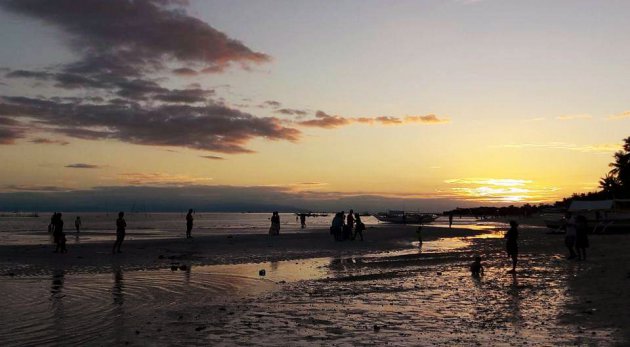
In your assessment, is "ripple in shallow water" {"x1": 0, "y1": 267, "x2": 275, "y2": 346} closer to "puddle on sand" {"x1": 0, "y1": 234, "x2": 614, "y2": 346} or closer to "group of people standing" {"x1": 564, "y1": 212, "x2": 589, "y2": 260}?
"puddle on sand" {"x1": 0, "y1": 234, "x2": 614, "y2": 346}

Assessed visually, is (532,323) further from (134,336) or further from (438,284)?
(134,336)

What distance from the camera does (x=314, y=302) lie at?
15195 millimetres

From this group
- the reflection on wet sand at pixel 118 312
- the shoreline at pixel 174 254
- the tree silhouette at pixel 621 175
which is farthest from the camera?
the tree silhouette at pixel 621 175

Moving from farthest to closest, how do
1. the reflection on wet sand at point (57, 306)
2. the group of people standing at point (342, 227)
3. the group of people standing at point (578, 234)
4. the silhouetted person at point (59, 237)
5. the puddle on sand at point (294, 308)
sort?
the group of people standing at point (342, 227)
the silhouetted person at point (59, 237)
the group of people standing at point (578, 234)
the reflection on wet sand at point (57, 306)
the puddle on sand at point (294, 308)

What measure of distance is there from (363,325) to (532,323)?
3604 mm

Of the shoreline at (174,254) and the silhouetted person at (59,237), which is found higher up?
the silhouetted person at (59,237)

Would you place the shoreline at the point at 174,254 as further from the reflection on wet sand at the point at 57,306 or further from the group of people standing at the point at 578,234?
the group of people standing at the point at 578,234

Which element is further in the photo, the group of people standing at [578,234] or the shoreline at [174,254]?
the shoreline at [174,254]

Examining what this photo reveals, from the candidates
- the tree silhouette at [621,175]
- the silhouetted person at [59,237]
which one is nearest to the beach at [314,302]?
the silhouetted person at [59,237]

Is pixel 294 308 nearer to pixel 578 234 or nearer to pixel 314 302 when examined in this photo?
pixel 314 302

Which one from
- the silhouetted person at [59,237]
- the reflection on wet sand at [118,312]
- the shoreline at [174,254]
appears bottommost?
the shoreline at [174,254]

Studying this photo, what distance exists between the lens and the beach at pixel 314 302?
10906 millimetres

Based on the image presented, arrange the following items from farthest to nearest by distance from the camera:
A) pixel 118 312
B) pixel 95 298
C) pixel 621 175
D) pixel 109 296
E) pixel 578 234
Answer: pixel 621 175 < pixel 578 234 < pixel 109 296 < pixel 95 298 < pixel 118 312

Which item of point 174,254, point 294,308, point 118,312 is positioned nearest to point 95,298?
point 118,312
